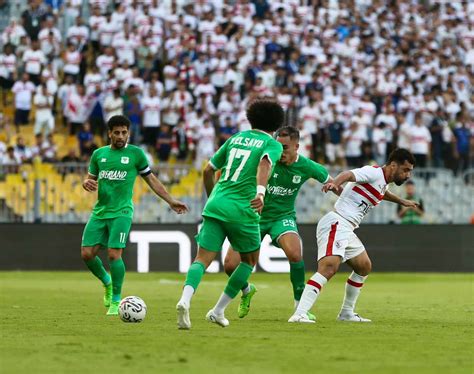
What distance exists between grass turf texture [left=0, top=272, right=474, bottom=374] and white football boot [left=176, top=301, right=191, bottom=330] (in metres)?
0.09

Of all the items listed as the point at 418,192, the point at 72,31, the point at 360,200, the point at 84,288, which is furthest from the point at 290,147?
the point at 72,31

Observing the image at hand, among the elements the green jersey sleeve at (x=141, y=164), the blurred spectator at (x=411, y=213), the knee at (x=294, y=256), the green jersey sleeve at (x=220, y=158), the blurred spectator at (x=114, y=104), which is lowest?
the blurred spectator at (x=411, y=213)

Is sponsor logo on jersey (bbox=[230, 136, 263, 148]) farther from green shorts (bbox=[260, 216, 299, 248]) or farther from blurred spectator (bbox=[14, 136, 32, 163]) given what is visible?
blurred spectator (bbox=[14, 136, 32, 163])

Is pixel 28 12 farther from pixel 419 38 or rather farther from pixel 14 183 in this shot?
pixel 419 38

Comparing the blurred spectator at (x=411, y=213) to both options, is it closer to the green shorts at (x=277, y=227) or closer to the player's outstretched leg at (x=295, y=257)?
the green shorts at (x=277, y=227)

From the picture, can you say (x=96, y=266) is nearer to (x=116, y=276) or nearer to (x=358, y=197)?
(x=116, y=276)

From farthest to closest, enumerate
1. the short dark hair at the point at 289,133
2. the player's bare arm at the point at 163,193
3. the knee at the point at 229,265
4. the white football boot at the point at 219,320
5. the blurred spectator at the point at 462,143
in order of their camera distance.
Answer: the blurred spectator at the point at 462,143 < the knee at the point at 229,265 < the short dark hair at the point at 289,133 < the player's bare arm at the point at 163,193 < the white football boot at the point at 219,320

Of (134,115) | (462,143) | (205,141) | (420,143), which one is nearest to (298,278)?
(205,141)

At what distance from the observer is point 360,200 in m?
13.3

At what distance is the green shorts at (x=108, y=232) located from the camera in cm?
1412

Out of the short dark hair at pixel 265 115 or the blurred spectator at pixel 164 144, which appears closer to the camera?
the short dark hair at pixel 265 115

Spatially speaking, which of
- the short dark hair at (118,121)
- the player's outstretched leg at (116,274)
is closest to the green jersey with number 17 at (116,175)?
the short dark hair at (118,121)

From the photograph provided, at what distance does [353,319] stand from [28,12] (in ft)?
66.9

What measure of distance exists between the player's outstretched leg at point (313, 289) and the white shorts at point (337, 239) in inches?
4.1
